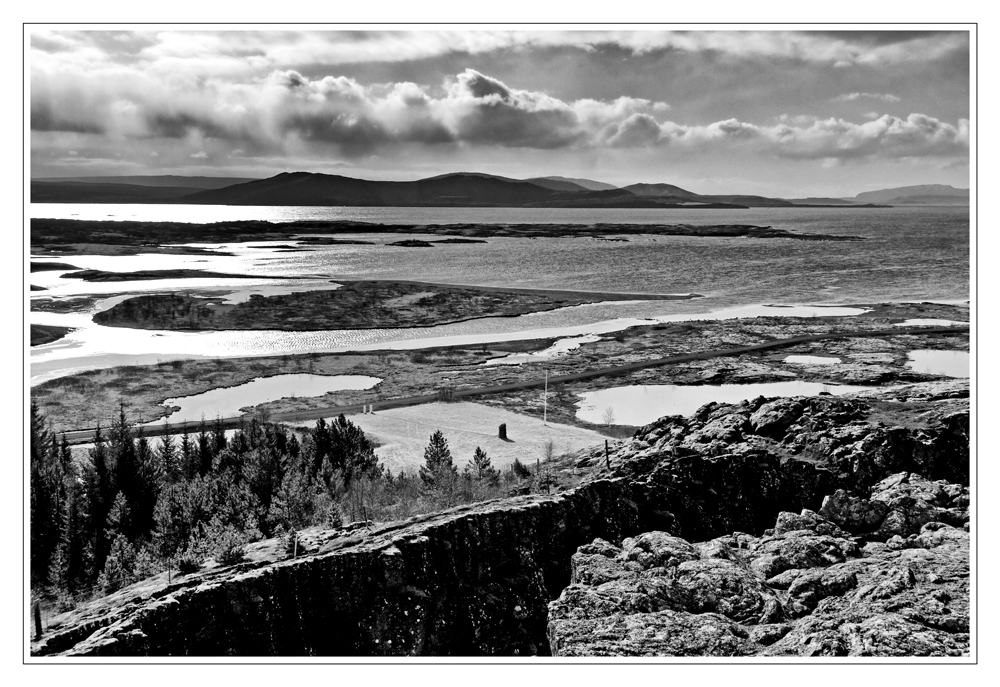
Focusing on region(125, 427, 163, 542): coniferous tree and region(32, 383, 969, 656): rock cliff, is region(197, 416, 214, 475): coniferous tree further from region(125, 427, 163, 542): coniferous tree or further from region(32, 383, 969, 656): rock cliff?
region(32, 383, 969, 656): rock cliff

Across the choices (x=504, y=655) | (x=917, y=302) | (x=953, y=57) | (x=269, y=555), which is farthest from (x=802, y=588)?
(x=917, y=302)

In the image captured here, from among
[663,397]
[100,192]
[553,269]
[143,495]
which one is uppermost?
[100,192]

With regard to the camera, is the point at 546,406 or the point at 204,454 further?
the point at 546,406

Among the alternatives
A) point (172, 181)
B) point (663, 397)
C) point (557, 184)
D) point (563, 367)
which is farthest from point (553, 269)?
point (172, 181)

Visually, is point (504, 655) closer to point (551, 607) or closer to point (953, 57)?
point (551, 607)

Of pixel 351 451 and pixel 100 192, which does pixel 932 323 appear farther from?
pixel 100 192
